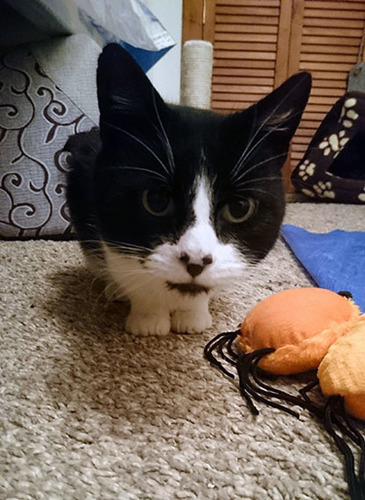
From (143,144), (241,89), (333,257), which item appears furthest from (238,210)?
(241,89)

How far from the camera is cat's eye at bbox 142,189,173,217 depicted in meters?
0.59

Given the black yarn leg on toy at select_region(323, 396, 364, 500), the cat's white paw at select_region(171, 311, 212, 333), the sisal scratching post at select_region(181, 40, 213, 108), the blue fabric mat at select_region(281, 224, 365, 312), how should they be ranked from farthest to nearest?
the sisal scratching post at select_region(181, 40, 213, 108) → the blue fabric mat at select_region(281, 224, 365, 312) → the cat's white paw at select_region(171, 311, 212, 333) → the black yarn leg on toy at select_region(323, 396, 364, 500)

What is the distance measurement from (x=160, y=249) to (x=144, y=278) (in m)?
0.11

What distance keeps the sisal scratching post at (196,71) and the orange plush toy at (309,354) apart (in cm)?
192

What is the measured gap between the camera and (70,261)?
3.68ft

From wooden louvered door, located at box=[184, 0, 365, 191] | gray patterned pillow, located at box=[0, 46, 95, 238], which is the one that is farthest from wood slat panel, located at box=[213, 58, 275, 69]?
gray patterned pillow, located at box=[0, 46, 95, 238]

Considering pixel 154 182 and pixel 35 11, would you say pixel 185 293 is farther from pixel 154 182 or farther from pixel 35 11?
pixel 35 11

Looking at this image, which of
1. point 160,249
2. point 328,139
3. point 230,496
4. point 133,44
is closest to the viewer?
point 230,496

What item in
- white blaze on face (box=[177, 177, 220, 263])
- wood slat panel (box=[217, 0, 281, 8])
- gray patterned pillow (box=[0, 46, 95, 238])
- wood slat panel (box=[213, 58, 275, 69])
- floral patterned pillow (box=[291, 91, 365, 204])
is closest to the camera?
white blaze on face (box=[177, 177, 220, 263])

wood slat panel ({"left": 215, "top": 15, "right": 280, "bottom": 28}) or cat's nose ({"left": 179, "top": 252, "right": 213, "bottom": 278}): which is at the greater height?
wood slat panel ({"left": 215, "top": 15, "right": 280, "bottom": 28})

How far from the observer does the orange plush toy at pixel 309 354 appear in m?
0.51

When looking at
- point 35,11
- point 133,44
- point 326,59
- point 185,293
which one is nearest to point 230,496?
point 185,293

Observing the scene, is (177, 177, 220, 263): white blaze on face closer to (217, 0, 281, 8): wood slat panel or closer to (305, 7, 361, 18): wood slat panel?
(217, 0, 281, 8): wood slat panel

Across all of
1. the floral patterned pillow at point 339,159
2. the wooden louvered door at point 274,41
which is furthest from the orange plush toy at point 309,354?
the wooden louvered door at point 274,41
